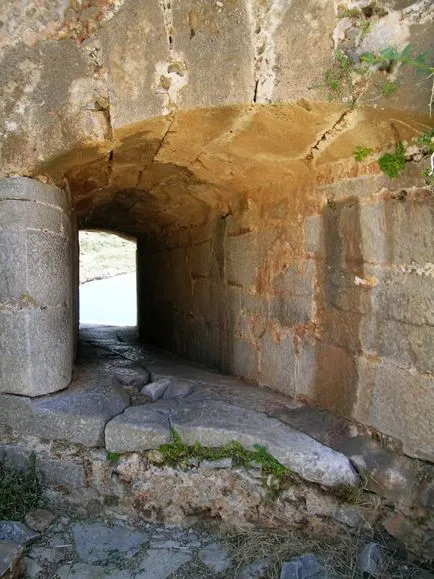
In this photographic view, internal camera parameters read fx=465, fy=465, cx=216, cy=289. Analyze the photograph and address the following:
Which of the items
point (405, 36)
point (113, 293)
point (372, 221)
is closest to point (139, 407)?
point (372, 221)

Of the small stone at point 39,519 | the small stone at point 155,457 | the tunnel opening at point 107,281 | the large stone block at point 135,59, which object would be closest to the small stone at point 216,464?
the small stone at point 155,457

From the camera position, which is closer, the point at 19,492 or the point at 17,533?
the point at 17,533

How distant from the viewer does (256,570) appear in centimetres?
191

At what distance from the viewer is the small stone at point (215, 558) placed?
198 cm

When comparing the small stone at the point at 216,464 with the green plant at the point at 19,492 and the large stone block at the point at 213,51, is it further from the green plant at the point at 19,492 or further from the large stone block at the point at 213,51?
the large stone block at the point at 213,51

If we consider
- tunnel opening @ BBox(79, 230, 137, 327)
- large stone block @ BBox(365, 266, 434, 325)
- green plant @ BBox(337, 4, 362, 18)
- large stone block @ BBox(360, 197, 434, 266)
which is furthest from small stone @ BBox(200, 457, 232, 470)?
tunnel opening @ BBox(79, 230, 137, 327)

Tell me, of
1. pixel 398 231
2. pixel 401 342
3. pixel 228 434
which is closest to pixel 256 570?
pixel 228 434

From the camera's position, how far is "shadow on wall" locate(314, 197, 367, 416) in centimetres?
220

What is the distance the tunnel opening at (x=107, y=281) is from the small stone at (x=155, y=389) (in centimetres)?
400

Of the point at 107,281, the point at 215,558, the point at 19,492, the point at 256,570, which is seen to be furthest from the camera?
the point at 107,281

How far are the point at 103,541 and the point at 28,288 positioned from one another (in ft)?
4.06

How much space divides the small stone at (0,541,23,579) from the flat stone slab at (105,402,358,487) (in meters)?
0.56

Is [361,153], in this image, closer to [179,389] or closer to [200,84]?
[200,84]

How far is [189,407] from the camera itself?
99.7 inches
